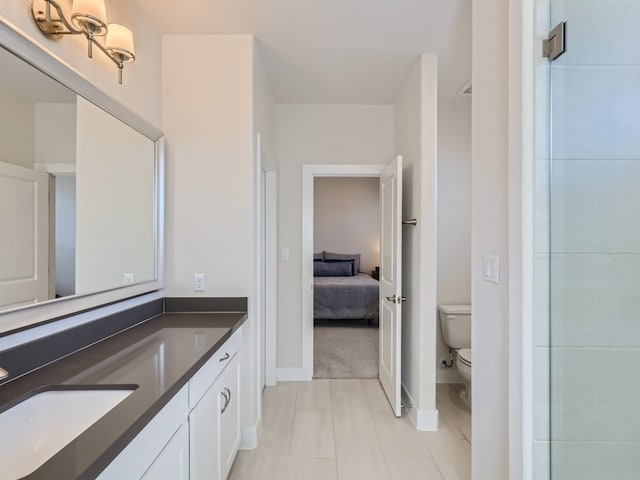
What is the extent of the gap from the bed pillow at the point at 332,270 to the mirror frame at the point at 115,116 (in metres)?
4.38

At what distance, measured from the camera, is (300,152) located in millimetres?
3164

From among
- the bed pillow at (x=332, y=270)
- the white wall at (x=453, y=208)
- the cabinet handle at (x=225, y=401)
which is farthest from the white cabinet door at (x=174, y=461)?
the bed pillow at (x=332, y=270)

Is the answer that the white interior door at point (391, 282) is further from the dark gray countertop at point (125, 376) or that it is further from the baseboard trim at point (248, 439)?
the dark gray countertop at point (125, 376)

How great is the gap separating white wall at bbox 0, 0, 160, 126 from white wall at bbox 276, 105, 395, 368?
51.7 inches

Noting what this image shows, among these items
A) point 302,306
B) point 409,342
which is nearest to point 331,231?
point 302,306

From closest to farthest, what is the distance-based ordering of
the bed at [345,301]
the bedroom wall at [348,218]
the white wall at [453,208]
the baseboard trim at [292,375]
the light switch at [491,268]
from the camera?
the light switch at [491,268] → the white wall at [453,208] → the baseboard trim at [292,375] → the bed at [345,301] → the bedroom wall at [348,218]

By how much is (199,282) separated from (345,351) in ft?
7.81

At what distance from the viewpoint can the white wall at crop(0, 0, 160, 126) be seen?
1132mm

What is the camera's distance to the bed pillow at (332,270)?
20.7ft

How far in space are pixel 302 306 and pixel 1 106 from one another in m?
2.47

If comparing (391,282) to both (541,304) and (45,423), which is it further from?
(45,423)

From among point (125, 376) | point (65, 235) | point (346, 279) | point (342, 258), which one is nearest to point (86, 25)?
point (65, 235)

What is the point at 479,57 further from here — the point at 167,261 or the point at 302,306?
the point at 302,306

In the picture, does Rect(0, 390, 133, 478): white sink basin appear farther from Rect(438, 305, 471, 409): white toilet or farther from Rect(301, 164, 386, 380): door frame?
Rect(438, 305, 471, 409): white toilet
